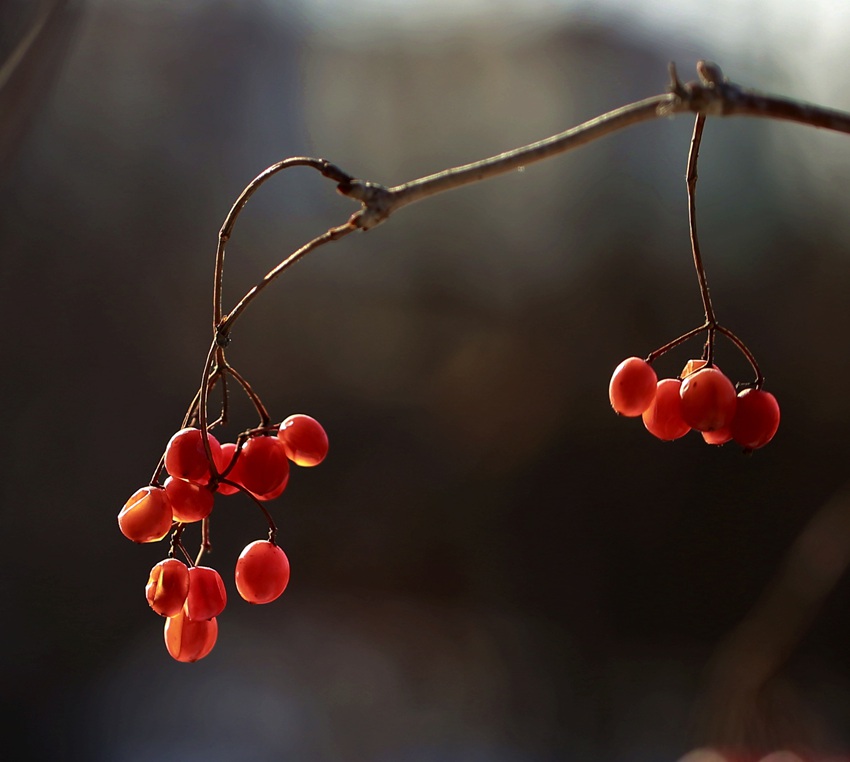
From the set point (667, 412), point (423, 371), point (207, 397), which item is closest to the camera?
point (207, 397)

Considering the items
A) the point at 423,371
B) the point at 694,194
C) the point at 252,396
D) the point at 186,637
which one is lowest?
the point at 186,637

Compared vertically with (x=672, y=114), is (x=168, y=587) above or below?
below

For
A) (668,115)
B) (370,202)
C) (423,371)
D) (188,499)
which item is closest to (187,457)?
(188,499)

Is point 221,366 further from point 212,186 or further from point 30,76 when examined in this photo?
point 212,186

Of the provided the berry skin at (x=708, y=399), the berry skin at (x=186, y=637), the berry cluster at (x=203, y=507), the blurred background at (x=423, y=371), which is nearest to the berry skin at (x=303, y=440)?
the berry cluster at (x=203, y=507)

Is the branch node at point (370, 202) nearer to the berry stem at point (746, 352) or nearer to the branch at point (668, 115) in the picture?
the branch at point (668, 115)

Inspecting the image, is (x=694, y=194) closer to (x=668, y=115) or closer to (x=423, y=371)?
(x=668, y=115)
